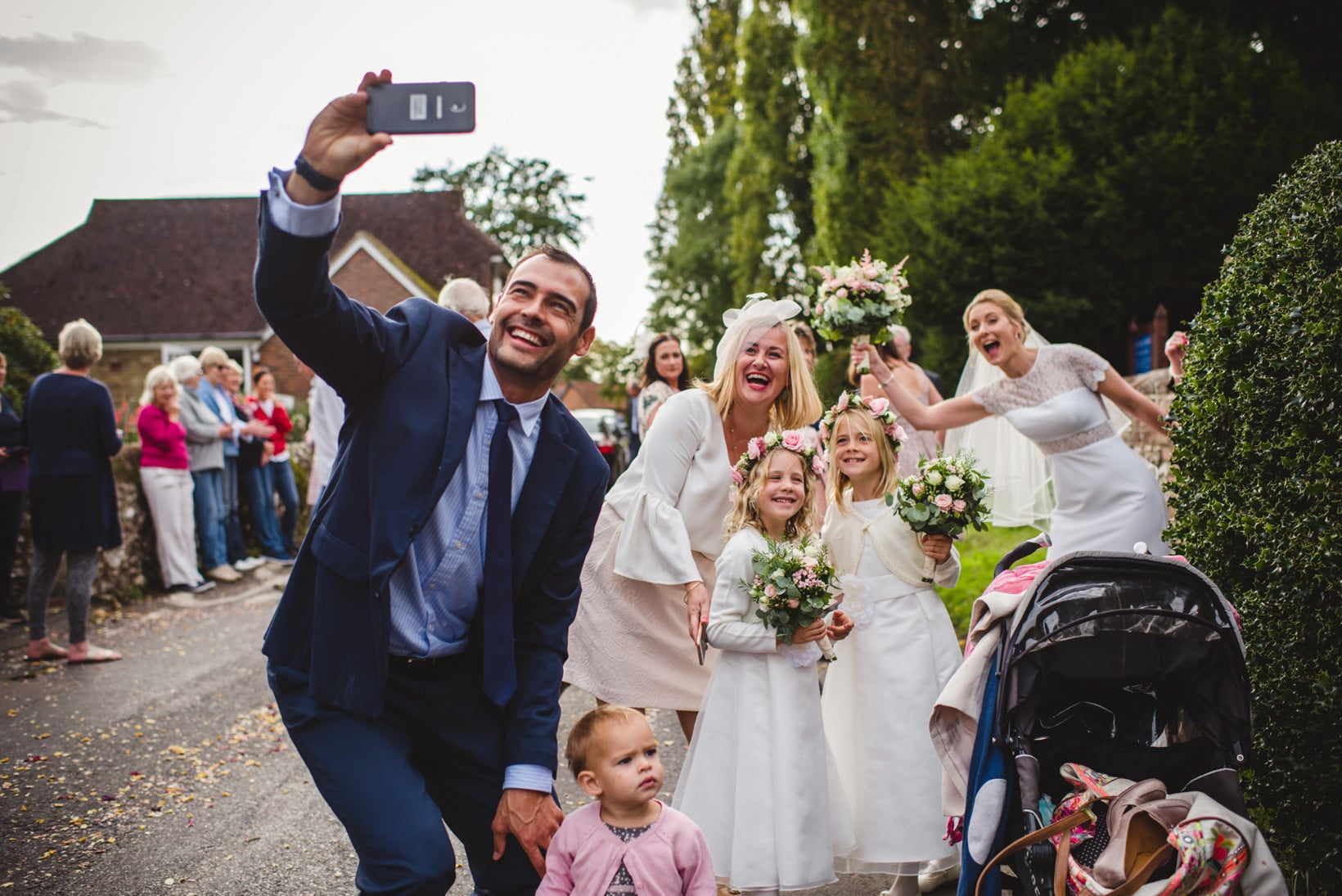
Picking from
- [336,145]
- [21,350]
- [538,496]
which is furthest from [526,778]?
[21,350]

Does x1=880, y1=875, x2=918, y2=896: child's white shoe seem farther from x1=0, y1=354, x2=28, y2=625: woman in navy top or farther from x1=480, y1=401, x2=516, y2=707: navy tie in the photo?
x1=0, y1=354, x2=28, y2=625: woman in navy top

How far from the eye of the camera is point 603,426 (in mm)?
25812

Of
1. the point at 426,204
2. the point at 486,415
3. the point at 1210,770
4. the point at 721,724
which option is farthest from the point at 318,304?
the point at 426,204

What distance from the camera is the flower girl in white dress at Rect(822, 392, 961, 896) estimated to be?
438cm

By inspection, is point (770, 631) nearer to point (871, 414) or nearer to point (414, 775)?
point (871, 414)

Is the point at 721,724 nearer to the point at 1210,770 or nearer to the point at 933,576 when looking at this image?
the point at 933,576

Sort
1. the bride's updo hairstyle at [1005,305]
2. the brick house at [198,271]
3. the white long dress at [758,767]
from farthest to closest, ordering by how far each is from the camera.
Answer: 1. the brick house at [198,271]
2. the bride's updo hairstyle at [1005,305]
3. the white long dress at [758,767]

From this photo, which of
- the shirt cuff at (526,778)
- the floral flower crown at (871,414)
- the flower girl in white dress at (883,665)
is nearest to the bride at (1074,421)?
the floral flower crown at (871,414)

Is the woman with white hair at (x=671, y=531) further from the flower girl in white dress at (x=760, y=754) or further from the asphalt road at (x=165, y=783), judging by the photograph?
the asphalt road at (x=165, y=783)

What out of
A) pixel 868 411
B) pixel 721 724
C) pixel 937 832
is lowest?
pixel 937 832

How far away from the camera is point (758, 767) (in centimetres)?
416

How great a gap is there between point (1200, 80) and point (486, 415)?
54.7ft

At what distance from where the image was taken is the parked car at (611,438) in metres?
18.0

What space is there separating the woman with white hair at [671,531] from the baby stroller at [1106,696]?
5.47 feet
